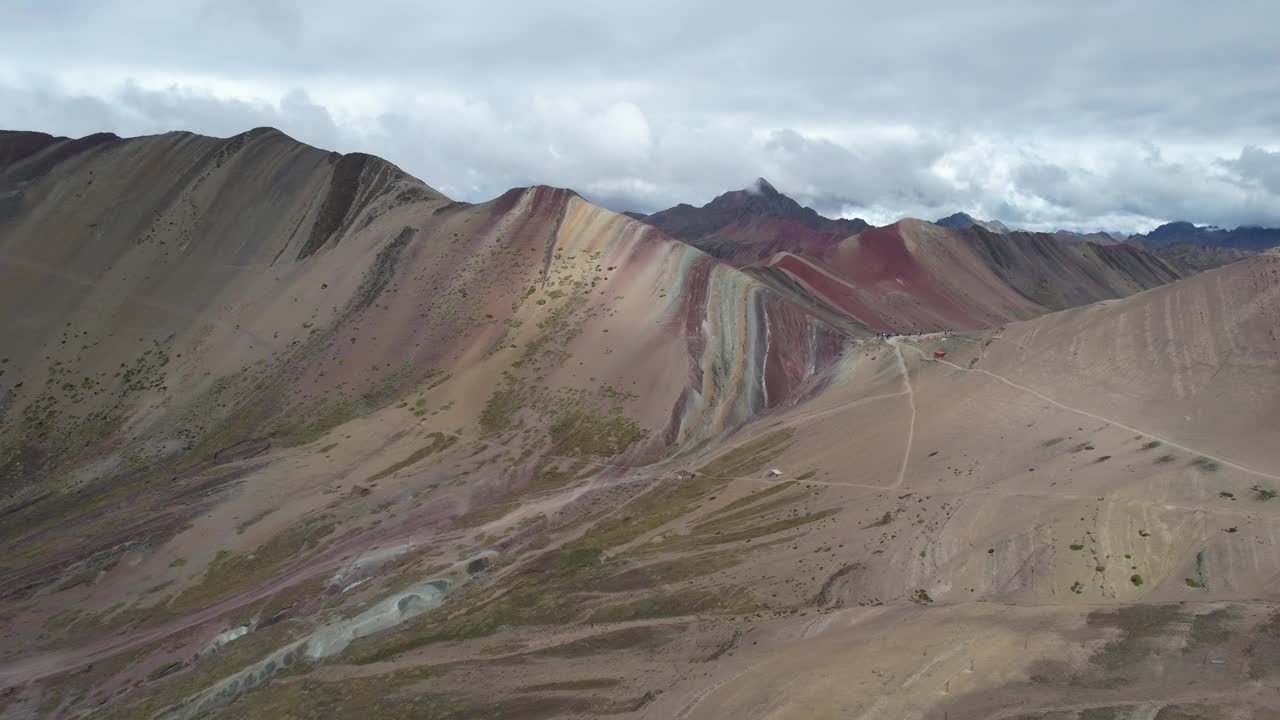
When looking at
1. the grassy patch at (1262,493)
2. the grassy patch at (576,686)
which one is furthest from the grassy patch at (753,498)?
the grassy patch at (1262,493)

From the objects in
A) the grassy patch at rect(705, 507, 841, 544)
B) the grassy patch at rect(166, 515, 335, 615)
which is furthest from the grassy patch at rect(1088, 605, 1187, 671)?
the grassy patch at rect(166, 515, 335, 615)

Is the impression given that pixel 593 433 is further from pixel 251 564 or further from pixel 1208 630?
pixel 1208 630

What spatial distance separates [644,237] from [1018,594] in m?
44.4

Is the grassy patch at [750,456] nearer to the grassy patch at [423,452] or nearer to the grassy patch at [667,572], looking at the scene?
the grassy patch at [667,572]

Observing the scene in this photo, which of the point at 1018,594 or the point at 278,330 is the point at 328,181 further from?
the point at 1018,594

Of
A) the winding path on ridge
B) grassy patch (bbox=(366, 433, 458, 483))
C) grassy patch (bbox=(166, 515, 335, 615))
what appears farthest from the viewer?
grassy patch (bbox=(366, 433, 458, 483))

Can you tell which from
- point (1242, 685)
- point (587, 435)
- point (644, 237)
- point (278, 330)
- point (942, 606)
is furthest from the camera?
point (644, 237)

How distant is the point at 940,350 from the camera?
46562 mm

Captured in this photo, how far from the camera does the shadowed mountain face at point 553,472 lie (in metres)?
21.4

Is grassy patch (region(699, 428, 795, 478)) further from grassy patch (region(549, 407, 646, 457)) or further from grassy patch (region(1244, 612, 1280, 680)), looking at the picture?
grassy patch (region(1244, 612, 1280, 680))

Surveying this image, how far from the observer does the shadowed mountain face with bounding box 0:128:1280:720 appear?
21.4 m

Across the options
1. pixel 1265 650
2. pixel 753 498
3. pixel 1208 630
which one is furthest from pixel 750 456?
pixel 1265 650

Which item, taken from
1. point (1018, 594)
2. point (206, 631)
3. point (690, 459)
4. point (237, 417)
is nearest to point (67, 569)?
point (206, 631)

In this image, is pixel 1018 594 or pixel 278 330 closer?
pixel 1018 594
